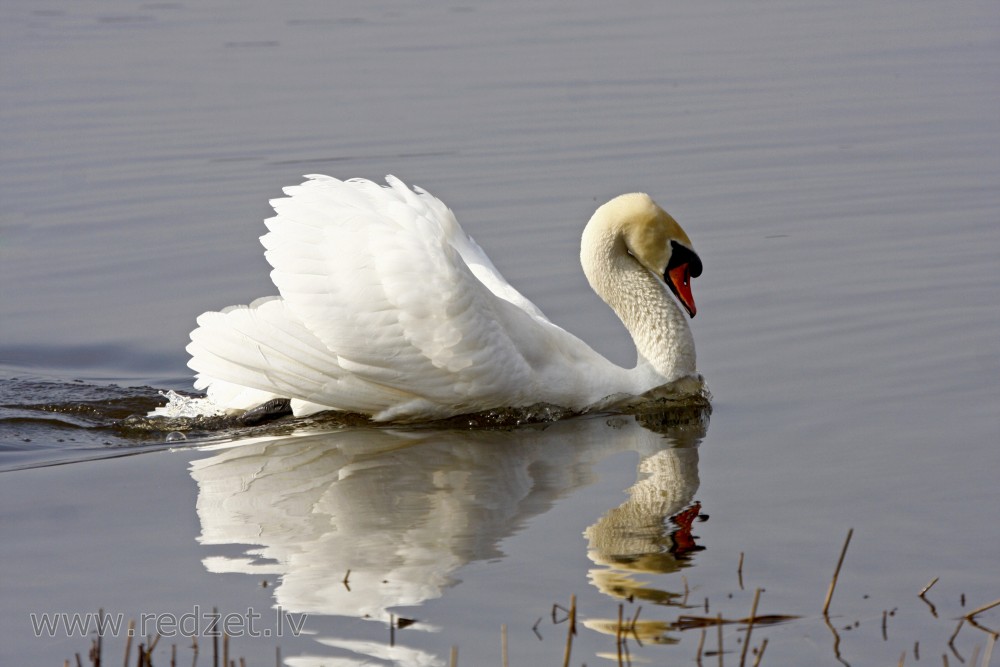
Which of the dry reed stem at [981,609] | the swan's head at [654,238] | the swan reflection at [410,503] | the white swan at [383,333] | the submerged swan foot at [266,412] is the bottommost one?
the dry reed stem at [981,609]

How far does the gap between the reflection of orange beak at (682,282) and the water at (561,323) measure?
484 mm

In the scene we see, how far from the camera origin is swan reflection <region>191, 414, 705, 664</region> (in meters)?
5.96

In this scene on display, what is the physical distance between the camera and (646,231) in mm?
8930

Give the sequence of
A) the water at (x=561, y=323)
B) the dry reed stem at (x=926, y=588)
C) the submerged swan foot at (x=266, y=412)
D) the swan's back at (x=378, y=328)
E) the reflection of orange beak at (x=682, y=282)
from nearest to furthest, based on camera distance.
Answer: the dry reed stem at (x=926, y=588), the water at (x=561, y=323), the swan's back at (x=378, y=328), the submerged swan foot at (x=266, y=412), the reflection of orange beak at (x=682, y=282)

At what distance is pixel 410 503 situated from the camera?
702 cm

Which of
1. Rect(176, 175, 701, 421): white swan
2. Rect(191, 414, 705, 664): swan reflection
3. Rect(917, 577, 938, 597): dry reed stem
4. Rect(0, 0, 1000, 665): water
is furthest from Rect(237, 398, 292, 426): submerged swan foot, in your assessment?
Answer: Rect(917, 577, 938, 597): dry reed stem

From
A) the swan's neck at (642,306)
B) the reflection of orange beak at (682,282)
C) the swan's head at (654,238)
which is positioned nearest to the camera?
the swan's neck at (642,306)

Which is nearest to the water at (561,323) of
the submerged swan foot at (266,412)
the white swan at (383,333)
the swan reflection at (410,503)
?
the swan reflection at (410,503)

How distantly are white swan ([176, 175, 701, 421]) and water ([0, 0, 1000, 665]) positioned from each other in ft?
0.83

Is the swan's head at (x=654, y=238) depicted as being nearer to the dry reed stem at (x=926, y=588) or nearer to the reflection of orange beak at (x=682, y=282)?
A: the reflection of orange beak at (x=682, y=282)

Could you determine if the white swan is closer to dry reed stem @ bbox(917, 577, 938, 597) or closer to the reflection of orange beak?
the reflection of orange beak

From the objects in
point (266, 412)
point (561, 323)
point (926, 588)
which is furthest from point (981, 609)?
point (561, 323)

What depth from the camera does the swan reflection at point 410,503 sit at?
5.96 meters

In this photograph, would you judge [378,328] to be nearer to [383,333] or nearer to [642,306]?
[383,333]
